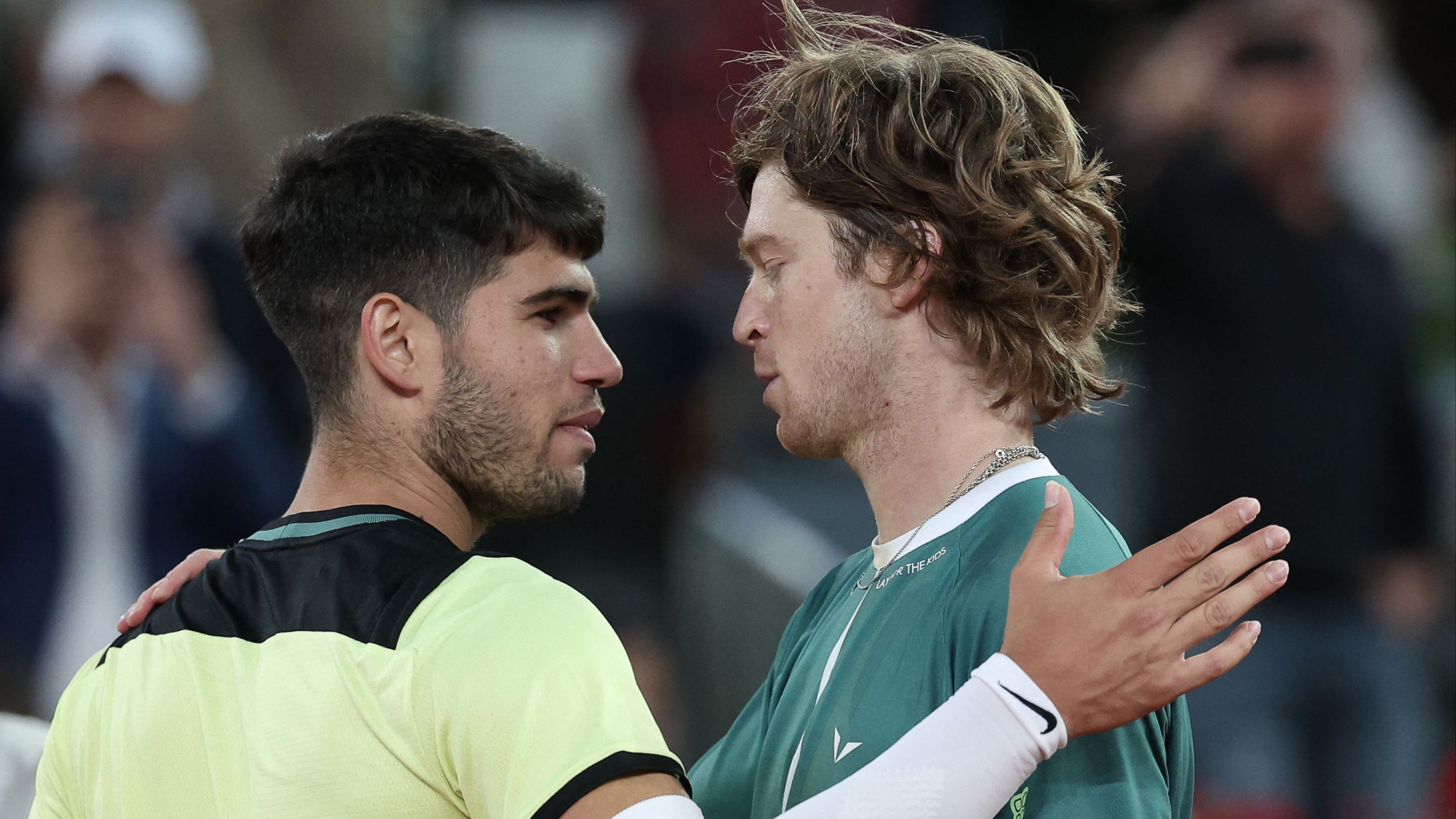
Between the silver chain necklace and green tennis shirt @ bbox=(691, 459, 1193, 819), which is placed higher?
the silver chain necklace

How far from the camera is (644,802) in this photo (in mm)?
2236

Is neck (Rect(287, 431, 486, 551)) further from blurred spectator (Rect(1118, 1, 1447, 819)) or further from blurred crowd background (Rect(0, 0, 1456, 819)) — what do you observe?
blurred spectator (Rect(1118, 1, 1447, 819))

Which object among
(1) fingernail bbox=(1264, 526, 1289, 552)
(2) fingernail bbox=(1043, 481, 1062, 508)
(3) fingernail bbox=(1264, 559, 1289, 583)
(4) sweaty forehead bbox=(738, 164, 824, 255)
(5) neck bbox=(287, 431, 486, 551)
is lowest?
(3) fingernail bbox=(1264, 559, 1289, 583)

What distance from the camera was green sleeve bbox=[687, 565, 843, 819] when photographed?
2986mm

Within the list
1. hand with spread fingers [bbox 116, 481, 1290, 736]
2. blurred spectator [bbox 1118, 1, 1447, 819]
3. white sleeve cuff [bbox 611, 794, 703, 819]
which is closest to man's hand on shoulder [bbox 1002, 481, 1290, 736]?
hand with spread fingers [bbox 116, 481, 1290, 736]

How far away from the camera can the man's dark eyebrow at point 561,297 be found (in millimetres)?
2832

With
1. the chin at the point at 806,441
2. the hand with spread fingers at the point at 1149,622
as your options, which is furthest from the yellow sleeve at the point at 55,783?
the hand with spread fingers at the point at 1149,622

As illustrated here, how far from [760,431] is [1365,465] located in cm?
303

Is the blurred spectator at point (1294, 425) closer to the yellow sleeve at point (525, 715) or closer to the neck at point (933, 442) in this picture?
the neck at point (933, 442)

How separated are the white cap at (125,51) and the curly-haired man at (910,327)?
4.32 metres

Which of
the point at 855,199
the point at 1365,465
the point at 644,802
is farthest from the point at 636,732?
the point at 1365,465

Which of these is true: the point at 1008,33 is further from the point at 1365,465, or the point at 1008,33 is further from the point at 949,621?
the point at 949,621

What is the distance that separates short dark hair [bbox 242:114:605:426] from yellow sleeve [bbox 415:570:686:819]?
0.64 meters

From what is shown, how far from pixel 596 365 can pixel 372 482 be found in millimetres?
469
